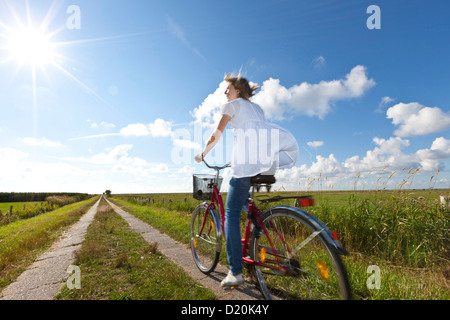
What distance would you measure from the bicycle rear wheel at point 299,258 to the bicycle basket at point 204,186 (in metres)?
1.24

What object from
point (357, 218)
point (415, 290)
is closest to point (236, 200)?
point (415, 290)

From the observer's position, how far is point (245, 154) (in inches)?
87.0

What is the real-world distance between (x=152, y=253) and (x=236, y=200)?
2709mm

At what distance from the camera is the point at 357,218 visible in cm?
500

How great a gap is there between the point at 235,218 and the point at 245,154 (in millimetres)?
702

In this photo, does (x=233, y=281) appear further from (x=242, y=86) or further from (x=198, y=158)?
(x=242, y=86)

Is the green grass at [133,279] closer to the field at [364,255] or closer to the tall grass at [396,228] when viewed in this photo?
the field at [364,255]

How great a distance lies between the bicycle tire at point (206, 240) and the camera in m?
3.05

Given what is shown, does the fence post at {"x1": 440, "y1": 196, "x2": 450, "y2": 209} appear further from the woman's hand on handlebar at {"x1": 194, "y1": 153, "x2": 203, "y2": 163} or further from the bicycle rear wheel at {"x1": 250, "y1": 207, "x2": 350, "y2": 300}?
the woman's hand on handlebar at {"x1": 194, "y1": 153, "x2": 203, "y2": 163}

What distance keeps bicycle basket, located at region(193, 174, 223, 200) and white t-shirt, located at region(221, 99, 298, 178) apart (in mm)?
1198

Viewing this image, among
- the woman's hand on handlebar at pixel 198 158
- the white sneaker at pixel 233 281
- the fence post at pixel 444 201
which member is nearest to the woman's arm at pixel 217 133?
the woman's hand on handlebar at pixel 198 158

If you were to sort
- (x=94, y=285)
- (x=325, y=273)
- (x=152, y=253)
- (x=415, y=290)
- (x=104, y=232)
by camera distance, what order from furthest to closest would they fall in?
1. (x=104, y=232)
2. (x=152, y=253)
3. (x=94, y=285)
4. (x=415, y=290)
5. (x=325, y=273)

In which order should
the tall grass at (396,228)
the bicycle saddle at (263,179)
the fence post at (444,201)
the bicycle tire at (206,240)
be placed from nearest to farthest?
the bicycle saddle at (263,179) → the bicycle tire at (206,240) → the tall grass at (396,228) → the fence post at (444,201)
